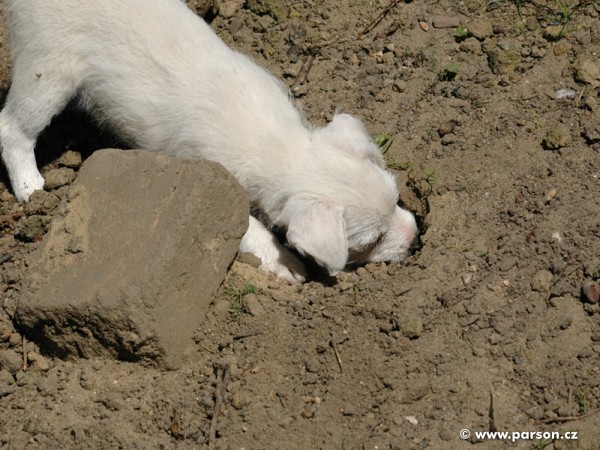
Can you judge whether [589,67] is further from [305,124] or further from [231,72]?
[231,72]

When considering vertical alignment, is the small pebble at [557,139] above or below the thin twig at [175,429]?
above

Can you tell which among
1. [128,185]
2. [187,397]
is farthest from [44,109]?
[187,397]

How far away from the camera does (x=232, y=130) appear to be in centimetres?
566

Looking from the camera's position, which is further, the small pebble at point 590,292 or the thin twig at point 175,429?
the small pebble at point 590,292

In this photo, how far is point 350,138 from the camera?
18.5ft

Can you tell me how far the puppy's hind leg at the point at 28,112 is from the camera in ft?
19.7

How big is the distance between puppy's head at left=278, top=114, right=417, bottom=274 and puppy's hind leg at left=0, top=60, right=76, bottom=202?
208 cm

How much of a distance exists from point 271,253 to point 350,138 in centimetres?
104

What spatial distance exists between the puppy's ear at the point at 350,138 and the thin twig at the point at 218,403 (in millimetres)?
1800

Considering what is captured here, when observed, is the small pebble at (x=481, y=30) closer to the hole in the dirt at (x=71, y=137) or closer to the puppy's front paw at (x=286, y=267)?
the puppy's front paw at (x=286, y=267)

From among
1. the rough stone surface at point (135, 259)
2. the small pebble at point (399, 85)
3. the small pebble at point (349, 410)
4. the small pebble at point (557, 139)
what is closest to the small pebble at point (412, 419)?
the small pebble at point (349, 410)

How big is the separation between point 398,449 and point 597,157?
2.64 meters

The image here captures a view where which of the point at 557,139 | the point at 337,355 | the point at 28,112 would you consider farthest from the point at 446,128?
the point at 28,112

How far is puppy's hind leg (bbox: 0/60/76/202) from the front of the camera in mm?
6000
